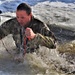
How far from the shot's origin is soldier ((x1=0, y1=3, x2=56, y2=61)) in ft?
13.2

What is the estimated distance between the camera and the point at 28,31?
3.65 m

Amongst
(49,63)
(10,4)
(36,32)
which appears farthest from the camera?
(10,4)

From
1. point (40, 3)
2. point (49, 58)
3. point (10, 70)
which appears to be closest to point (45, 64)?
point (49, 58)

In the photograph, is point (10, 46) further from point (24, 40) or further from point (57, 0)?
point (57, 0)

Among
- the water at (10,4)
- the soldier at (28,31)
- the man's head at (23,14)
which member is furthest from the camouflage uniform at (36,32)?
the water at (10,4)

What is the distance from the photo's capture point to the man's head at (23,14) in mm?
4008

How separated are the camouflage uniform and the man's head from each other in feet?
0.48

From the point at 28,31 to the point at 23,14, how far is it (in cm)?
44

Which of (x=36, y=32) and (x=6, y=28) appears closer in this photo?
(x=36, y=32)

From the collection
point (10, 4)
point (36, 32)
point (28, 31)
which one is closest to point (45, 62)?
point (36, 32)

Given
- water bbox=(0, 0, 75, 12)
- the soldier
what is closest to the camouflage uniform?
the soldier

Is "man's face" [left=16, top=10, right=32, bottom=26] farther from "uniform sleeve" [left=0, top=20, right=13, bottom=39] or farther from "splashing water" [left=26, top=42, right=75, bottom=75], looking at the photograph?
"splashing water" [left=26, top=42, right=75, bottom=75]

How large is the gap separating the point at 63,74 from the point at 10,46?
1.34 meters

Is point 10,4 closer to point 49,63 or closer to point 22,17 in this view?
point 49,63
